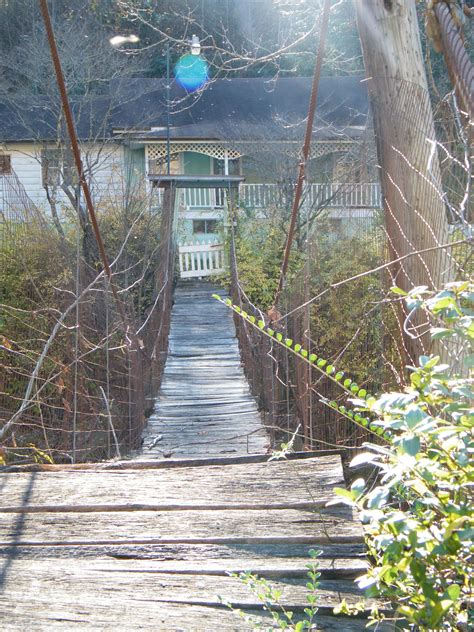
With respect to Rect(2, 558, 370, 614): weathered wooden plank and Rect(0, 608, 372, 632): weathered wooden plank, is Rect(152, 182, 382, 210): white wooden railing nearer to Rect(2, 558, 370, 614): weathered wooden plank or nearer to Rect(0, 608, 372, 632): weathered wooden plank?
Rect(2, 558, 370, 614): weathered wooden plank

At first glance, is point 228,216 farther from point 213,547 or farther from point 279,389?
point 213,547

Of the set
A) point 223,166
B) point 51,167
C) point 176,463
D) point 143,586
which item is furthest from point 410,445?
point 223,166

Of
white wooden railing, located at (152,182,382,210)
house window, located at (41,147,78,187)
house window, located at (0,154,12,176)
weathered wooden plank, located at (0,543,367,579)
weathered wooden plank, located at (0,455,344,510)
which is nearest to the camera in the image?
weathered wooden plank, located at (0,543,367,579)

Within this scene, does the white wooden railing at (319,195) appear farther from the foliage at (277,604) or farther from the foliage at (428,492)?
the foliage at (428,492)

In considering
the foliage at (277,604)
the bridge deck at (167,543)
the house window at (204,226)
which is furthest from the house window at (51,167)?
the foliage at (277,604)

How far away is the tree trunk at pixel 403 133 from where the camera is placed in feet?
8.28

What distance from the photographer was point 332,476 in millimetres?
1837

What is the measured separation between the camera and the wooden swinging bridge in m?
1.33

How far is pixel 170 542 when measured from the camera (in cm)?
158

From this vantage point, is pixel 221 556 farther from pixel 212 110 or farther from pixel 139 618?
pixel 212 110

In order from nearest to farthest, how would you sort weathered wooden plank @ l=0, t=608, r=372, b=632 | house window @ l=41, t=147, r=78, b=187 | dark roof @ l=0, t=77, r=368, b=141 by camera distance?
1. weathered wooden plank @ l=0, t=608, r=372, b=632
2. house window @ l=41, t=147, r=78, b=187
3. dark roof @ l=0, t=77, r=368, b=141

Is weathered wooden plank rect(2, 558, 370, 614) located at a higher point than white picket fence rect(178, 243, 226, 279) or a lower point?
lower

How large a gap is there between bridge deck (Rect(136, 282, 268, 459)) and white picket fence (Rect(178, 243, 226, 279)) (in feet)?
8.23

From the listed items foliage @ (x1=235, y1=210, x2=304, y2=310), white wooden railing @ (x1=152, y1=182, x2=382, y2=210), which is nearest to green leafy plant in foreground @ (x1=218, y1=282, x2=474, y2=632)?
white wooden railing @ (x1=152, y1=182, x2=382, y2=210)
